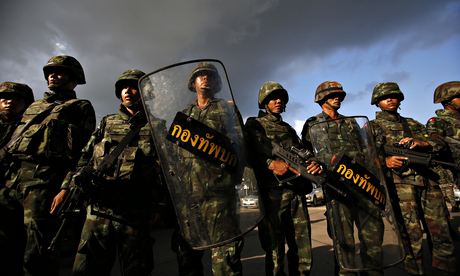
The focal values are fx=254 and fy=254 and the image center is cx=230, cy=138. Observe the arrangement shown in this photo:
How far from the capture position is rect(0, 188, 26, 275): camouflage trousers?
2.40 metres

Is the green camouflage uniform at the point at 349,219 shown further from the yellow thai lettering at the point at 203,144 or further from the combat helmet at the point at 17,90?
the combat helmet at the point at 17,90

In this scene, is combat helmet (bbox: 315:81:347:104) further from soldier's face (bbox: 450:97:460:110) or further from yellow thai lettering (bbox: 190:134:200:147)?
yellow thai lettering (bbox: 190:134:200:147)

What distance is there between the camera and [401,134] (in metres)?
3.30

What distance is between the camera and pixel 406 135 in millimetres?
3297

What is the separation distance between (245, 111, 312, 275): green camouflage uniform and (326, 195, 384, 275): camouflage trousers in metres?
0.60

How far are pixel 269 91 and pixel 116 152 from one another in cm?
188

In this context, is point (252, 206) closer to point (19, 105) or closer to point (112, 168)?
point (112, 168)

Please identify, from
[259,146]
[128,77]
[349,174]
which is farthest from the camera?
[259,146]

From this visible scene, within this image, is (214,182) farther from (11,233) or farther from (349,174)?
(11,233)

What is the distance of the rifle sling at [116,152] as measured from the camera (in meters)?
2.06

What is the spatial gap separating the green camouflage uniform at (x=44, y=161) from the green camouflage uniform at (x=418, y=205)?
3418 millimetres

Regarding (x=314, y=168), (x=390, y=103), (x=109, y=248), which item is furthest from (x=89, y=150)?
(x=390, y=103)

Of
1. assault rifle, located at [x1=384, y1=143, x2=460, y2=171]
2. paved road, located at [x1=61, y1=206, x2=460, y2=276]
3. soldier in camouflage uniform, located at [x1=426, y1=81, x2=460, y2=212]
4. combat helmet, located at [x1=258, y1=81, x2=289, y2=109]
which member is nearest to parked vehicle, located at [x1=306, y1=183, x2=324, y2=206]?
paved road, located at [x1=61, y1=206, x2=460, y2=276]

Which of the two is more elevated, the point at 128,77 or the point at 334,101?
the point at 128,77
